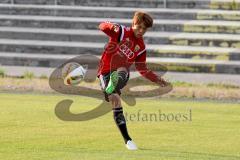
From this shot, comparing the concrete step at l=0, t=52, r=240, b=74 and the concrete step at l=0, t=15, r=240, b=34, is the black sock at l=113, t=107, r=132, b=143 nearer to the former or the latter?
the concrete step at l=0, t=52, r=240, b=74

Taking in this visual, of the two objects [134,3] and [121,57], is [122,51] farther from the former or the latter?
[134,3]

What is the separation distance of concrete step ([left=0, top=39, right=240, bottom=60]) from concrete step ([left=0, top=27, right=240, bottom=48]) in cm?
22

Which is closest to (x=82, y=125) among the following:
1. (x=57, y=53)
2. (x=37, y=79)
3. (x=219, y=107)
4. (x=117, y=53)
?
(x=117, y=53)

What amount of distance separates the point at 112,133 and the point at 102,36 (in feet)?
39.4

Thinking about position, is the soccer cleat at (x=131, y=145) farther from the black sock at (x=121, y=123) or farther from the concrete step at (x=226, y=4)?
the concrete step at (x=226, y=4)

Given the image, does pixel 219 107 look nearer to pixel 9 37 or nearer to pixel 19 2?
pixel 9 37

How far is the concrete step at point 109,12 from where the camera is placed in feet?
78.6

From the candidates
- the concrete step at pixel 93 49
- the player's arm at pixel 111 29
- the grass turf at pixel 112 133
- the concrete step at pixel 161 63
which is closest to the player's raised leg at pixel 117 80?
the player's arm at pixel 111 29

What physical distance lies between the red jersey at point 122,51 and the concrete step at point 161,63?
940 cm

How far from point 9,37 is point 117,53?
1415 centimetres

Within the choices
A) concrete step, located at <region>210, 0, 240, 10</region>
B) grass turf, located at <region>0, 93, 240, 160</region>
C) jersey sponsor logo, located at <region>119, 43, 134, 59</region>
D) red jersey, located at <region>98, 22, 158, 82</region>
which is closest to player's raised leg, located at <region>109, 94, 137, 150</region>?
grass turf, located at <region>0, 93, 240, 160</region>

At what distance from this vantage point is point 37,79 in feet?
66.7

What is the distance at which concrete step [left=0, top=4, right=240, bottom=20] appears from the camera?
23953 mm

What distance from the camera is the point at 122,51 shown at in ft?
36.0
